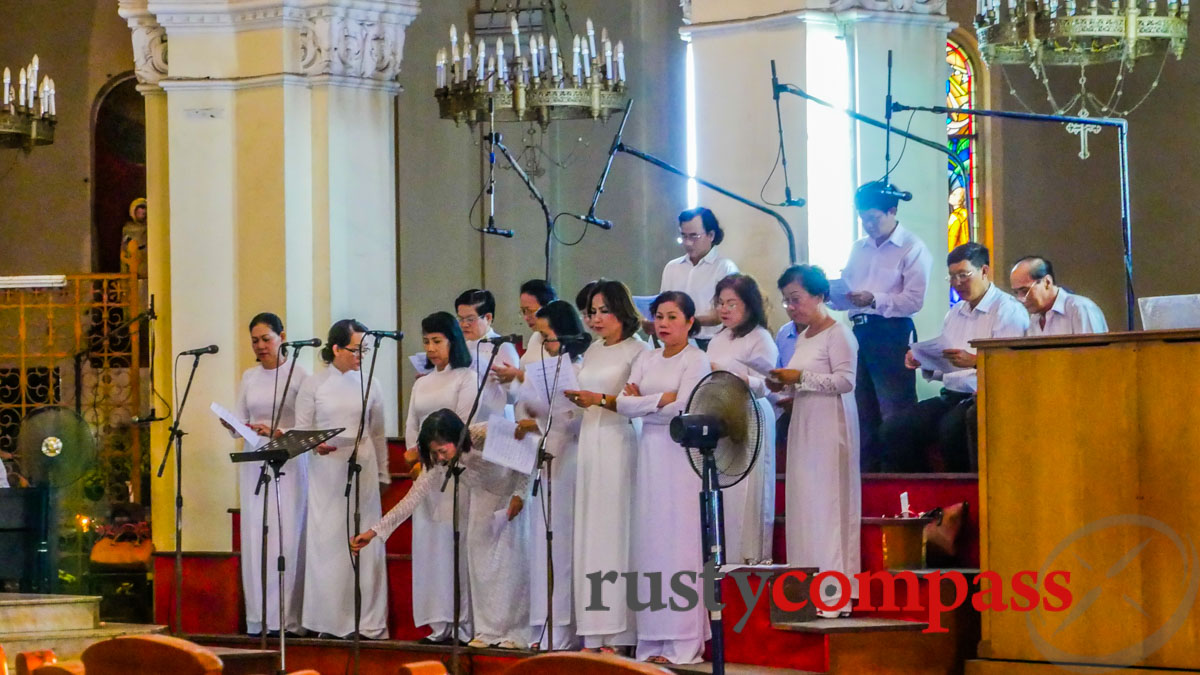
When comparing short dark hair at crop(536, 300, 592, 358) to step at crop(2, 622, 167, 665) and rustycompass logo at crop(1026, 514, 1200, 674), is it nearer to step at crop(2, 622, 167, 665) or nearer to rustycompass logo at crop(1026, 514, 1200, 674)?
step at crop(2, 622, 167, 665)

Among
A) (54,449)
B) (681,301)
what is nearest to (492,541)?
(681,301)

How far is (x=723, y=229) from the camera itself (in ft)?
31.4

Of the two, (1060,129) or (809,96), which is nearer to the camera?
(809,96)

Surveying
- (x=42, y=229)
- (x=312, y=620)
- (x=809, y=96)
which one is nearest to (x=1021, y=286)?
(x=809, y=96)

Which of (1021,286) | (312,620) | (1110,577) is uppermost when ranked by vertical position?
(1021,286)

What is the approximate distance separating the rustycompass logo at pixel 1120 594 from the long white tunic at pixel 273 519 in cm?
448

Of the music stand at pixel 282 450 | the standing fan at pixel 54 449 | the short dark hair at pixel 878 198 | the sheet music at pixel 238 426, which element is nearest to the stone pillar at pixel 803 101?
the short dark hair at pixel 878 198

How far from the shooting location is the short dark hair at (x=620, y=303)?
782 cm

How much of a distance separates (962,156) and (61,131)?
709cm

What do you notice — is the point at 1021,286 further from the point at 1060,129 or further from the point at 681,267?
the point at 1060,129

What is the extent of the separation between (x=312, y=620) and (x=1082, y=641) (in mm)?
4440

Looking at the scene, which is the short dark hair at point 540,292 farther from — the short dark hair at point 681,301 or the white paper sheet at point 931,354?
the white paper sheet at point 931,354

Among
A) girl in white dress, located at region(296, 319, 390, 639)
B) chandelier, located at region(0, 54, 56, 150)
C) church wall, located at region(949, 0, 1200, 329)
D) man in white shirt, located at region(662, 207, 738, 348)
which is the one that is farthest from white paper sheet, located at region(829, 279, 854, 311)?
chandelier, located at region(0, 54, 56, 150)

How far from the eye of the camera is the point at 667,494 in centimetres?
771
